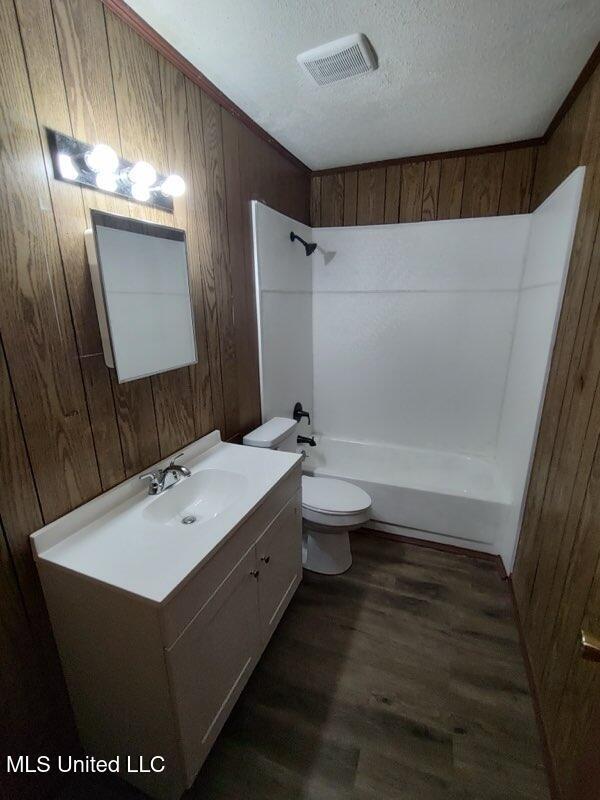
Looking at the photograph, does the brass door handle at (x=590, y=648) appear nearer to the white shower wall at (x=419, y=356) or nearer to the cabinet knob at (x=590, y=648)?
the cabinet knob at (x=590, y=648)

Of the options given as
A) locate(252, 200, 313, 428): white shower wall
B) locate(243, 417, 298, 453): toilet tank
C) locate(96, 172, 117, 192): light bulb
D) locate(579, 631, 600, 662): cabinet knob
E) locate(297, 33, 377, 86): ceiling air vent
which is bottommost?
locate(243, 417, 298, 453): toilet tank

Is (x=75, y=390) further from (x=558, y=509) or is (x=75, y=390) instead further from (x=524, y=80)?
(x=524, y=80)

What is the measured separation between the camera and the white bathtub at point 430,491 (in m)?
2.17

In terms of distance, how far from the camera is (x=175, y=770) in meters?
1.04

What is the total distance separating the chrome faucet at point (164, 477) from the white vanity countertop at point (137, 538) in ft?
0.07

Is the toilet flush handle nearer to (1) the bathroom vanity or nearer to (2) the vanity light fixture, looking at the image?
(1) the bathroom vanity

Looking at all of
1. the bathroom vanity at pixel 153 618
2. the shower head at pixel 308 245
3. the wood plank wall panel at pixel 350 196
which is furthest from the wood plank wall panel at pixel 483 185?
the bathroom vanity at pixel 153 618

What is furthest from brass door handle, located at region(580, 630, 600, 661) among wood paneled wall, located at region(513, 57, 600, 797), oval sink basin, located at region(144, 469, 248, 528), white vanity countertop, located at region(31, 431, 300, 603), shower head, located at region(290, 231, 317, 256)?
shower head, located at region(290, 231, 317, 256)

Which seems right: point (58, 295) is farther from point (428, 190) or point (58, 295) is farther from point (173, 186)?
point (428, 190)

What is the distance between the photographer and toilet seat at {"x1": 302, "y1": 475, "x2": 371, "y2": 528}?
6.31 feet

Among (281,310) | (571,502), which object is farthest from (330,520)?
(281,310)

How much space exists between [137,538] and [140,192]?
45.0 inches

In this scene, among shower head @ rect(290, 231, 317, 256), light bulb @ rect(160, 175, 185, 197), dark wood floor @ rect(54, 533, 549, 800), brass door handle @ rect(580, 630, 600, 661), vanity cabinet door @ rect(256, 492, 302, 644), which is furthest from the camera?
shower head @ rect(290, 231, 317, 256)

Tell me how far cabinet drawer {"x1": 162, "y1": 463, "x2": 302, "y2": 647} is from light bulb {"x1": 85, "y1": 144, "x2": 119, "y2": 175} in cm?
119
